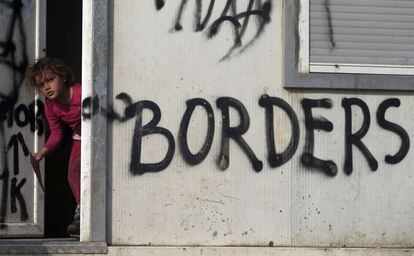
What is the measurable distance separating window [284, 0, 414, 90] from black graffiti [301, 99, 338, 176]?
0.45 feet

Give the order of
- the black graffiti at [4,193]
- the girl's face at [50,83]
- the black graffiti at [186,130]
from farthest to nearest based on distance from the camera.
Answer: the black graffiti at [4,193] → the girl's face at [50,83] → the black graffiti at [186,130]

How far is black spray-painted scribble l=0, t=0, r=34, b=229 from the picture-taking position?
7.97m

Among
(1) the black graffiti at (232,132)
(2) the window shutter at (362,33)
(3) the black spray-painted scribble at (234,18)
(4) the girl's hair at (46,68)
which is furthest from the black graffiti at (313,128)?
(4) the girl's hair at (46,68)

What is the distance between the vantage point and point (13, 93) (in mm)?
8047

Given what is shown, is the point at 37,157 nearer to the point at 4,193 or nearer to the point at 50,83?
the point at 4,193

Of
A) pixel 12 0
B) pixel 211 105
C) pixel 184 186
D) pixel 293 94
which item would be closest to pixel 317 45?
pixel 293 94

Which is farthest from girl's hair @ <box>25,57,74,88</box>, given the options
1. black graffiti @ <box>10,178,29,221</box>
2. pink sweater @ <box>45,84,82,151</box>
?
black graffiti @ <box>10,178,29,221</box>

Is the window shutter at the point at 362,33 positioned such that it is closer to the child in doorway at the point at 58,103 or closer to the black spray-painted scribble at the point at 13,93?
the child in doorway at the point at 58,103

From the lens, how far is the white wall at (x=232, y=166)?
7.35 m

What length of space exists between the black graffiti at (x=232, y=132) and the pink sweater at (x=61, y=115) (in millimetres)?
1135

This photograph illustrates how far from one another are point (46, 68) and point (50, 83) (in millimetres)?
116

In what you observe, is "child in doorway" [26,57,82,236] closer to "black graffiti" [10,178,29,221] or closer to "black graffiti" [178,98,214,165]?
"black graffiti" [10,178,29,221]

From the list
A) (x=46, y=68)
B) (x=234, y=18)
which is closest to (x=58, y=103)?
(x=46, y=68)

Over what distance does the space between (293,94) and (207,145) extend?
0.73m
